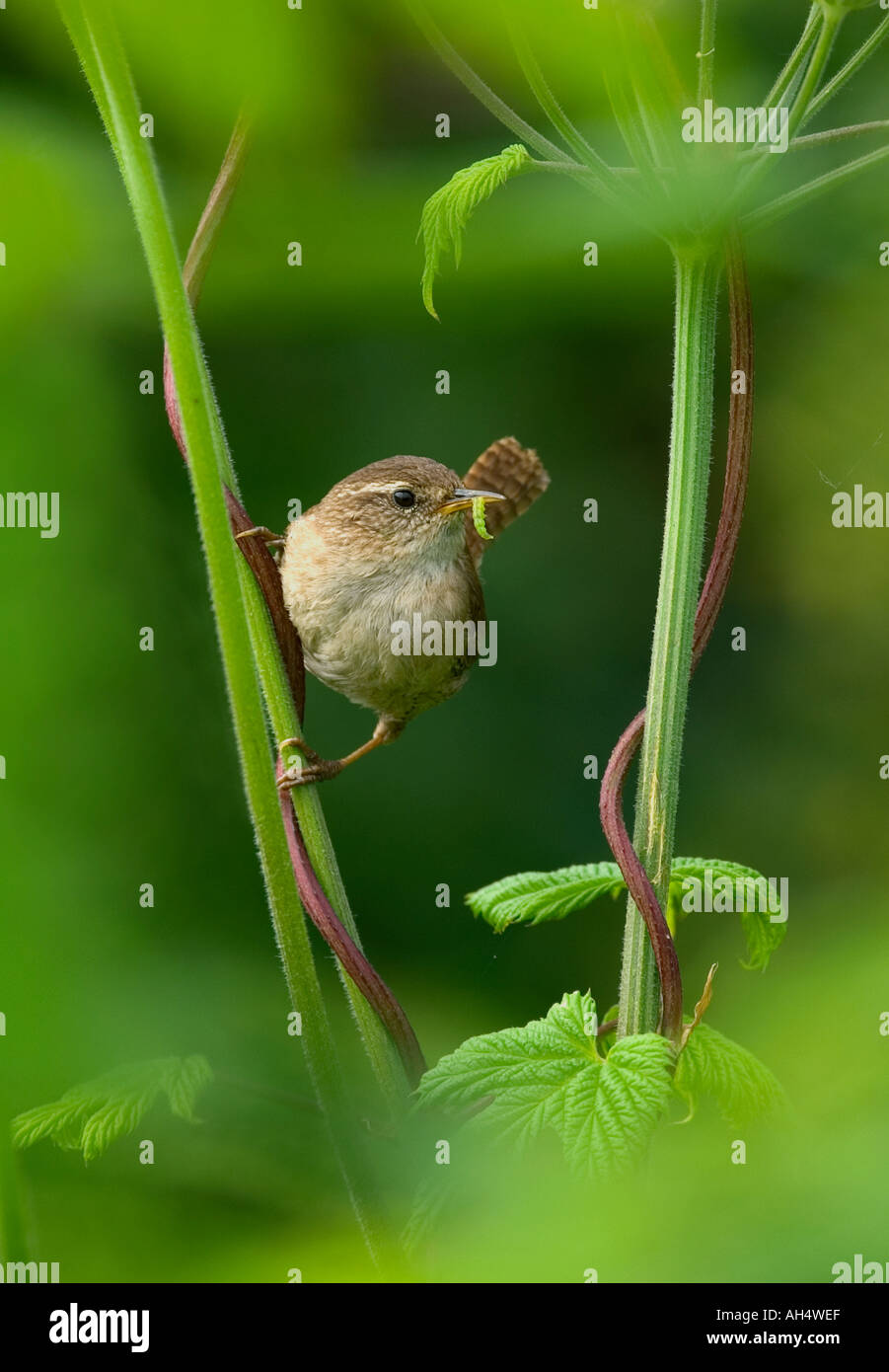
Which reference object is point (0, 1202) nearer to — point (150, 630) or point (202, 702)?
point (150, 630)

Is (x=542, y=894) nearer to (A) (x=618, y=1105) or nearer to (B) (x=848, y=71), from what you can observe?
(A) (x=618, y=1105)

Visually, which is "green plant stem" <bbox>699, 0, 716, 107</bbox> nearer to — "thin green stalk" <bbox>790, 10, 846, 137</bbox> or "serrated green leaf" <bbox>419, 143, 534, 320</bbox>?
"thin green stalk" <bbox>790, 10, 846, 137</bbox>

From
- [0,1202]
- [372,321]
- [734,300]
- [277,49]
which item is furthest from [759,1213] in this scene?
[372,321]

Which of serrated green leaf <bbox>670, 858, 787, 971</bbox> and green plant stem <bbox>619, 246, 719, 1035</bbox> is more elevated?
green plant stem <bbox>619, 246, 719, 1035</bbox>

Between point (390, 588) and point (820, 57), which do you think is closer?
point (820, 57)

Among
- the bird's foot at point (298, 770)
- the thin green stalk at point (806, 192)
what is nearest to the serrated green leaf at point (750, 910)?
the bird's foot at point (298, 770)

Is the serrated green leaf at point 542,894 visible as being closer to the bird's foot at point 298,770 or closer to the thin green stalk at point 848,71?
the bird's foot at point 298,770

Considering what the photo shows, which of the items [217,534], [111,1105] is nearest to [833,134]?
[217,534]

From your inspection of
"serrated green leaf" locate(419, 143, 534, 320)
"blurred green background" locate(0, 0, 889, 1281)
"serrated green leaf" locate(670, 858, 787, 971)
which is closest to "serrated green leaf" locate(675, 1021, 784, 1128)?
"blurred green background" locate(0, 0, 889, 1281)

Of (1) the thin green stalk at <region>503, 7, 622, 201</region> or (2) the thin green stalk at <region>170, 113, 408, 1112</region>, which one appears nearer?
(1) the thin green stalk at <region>503, 7, 622, 201</region>
